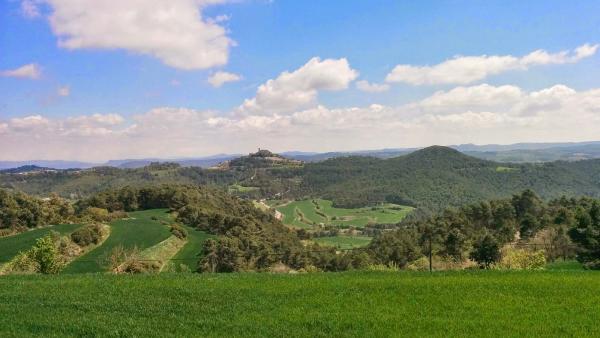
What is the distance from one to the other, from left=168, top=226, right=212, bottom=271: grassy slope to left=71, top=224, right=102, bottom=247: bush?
10.3m

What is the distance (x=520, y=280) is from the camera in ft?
57.6

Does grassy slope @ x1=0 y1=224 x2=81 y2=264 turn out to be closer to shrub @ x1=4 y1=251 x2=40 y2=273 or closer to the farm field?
shrub @ x1=4 y1=251 x2=40 y2=273

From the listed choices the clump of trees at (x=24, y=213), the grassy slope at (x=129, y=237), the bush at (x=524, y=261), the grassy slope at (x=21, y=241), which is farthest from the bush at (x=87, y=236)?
the bush at (x=524, y=261)

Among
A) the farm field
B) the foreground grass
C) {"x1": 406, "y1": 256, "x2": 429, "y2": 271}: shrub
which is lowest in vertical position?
the farm field

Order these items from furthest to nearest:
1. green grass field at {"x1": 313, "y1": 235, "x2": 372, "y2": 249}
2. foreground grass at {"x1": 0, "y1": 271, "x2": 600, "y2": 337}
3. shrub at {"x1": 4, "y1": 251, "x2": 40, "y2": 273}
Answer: green grass field at {"x1": 313, "y1": 235, "x2": 372, "y2": 249}
shrub at {"x1": 4, "y1": 251, "x2": 40, "y2": 273}
foreground grass at {"x1": 0, "y1": 271, "x2": 600, "y2": 337}

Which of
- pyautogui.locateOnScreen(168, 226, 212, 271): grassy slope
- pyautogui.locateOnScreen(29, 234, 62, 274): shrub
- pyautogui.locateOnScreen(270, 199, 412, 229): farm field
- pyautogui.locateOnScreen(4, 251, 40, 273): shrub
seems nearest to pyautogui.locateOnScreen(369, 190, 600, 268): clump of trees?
pyautogui.locateOnScreen(168, 226, 212, 271): grassy slope

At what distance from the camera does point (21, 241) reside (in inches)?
2063

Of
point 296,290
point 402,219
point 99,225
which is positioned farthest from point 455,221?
point 402,219

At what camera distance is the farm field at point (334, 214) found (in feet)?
506

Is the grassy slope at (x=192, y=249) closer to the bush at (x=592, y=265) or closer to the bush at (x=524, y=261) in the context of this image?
the bush at (x=524, y=261)

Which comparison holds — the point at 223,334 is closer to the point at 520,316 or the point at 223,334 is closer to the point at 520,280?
the point at 520,316

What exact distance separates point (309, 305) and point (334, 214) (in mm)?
159704

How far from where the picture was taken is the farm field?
506ft

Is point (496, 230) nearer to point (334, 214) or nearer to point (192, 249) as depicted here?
point (192, 249)
